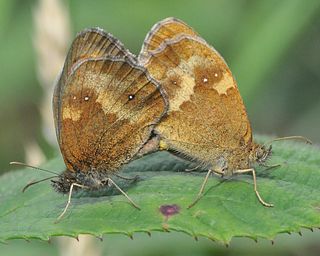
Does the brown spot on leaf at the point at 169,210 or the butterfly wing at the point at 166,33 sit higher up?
the butterfly wing at the point at 166,33

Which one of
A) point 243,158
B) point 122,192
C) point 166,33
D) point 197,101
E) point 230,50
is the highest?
point 166,33

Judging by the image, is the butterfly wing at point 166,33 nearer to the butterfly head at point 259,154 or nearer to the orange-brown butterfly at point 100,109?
the orange-brown butterfly at point 100,109

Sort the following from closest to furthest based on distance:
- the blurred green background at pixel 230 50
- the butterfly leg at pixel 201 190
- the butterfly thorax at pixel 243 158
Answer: the butterfly leg at pixel 201 190 < the butterfly thorax at pixel 243 158 < the blurred green background at pixel 230 50

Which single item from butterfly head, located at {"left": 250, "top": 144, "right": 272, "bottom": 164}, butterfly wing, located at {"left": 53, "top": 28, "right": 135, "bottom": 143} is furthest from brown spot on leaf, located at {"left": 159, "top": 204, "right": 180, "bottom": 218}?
butterfly wing, located at {"left": 53, "top": 28, "right": 135, "bottom": 143}

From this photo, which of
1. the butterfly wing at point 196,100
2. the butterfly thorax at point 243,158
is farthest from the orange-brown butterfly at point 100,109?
the butterfly thorax at point 243,158

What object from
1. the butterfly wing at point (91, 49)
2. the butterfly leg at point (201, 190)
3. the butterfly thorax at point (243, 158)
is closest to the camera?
the butterfly leg at point (201, 190)

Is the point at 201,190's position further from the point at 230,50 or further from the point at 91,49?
Result: the point at 230,50

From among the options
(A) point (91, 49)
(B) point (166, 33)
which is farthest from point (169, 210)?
(B) point (166, 33)
